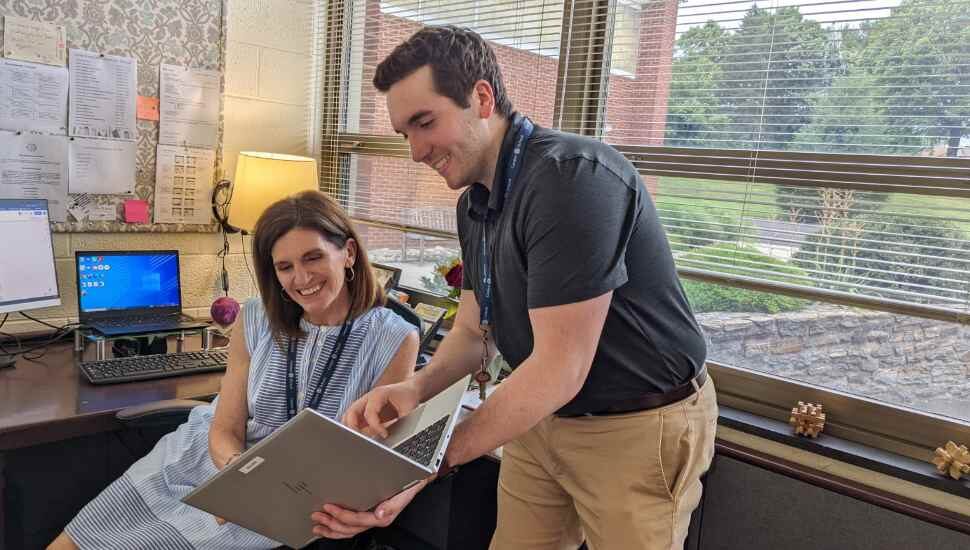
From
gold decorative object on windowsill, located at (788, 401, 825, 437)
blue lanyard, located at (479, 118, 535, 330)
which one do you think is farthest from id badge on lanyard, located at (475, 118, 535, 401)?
gold decorative object on windowsill, located at (788, 401, 825, 437)


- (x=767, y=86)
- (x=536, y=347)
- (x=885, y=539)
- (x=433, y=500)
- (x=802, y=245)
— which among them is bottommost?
(x=433, y=500)

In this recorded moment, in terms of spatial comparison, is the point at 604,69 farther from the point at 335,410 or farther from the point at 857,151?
the point at 335,410

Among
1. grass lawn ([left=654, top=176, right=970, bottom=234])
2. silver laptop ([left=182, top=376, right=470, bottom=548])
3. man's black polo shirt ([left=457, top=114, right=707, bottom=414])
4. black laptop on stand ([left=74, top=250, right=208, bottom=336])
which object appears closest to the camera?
silver laptop ([left=182, top=376, right=470, bottom=548])

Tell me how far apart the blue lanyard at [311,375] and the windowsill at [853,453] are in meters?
0.96

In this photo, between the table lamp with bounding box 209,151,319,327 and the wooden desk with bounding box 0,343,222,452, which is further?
the table lamp with bounding box 209,151,319,327

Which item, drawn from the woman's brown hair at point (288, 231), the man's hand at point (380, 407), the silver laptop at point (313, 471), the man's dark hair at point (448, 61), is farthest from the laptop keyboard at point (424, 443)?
the woman's brown hair at point (288, 231)

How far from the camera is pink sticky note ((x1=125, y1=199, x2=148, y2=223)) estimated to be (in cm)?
260

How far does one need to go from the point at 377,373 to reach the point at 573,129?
3.31ft

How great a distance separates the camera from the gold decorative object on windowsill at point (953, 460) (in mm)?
1507

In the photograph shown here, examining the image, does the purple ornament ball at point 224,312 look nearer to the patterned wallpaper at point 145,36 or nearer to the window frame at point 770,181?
the patterned wallpaper at point 145,36

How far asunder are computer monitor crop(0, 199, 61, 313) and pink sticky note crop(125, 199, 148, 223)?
0.37 meters

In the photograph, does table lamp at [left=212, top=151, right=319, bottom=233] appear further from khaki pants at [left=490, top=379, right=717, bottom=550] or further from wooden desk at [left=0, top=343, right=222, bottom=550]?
khaki pants at [left=490, top=379, right=717, bottom=550]

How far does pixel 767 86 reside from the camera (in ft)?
6.09

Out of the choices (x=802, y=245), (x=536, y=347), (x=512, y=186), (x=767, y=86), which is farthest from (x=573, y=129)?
(x=536, y=347)
